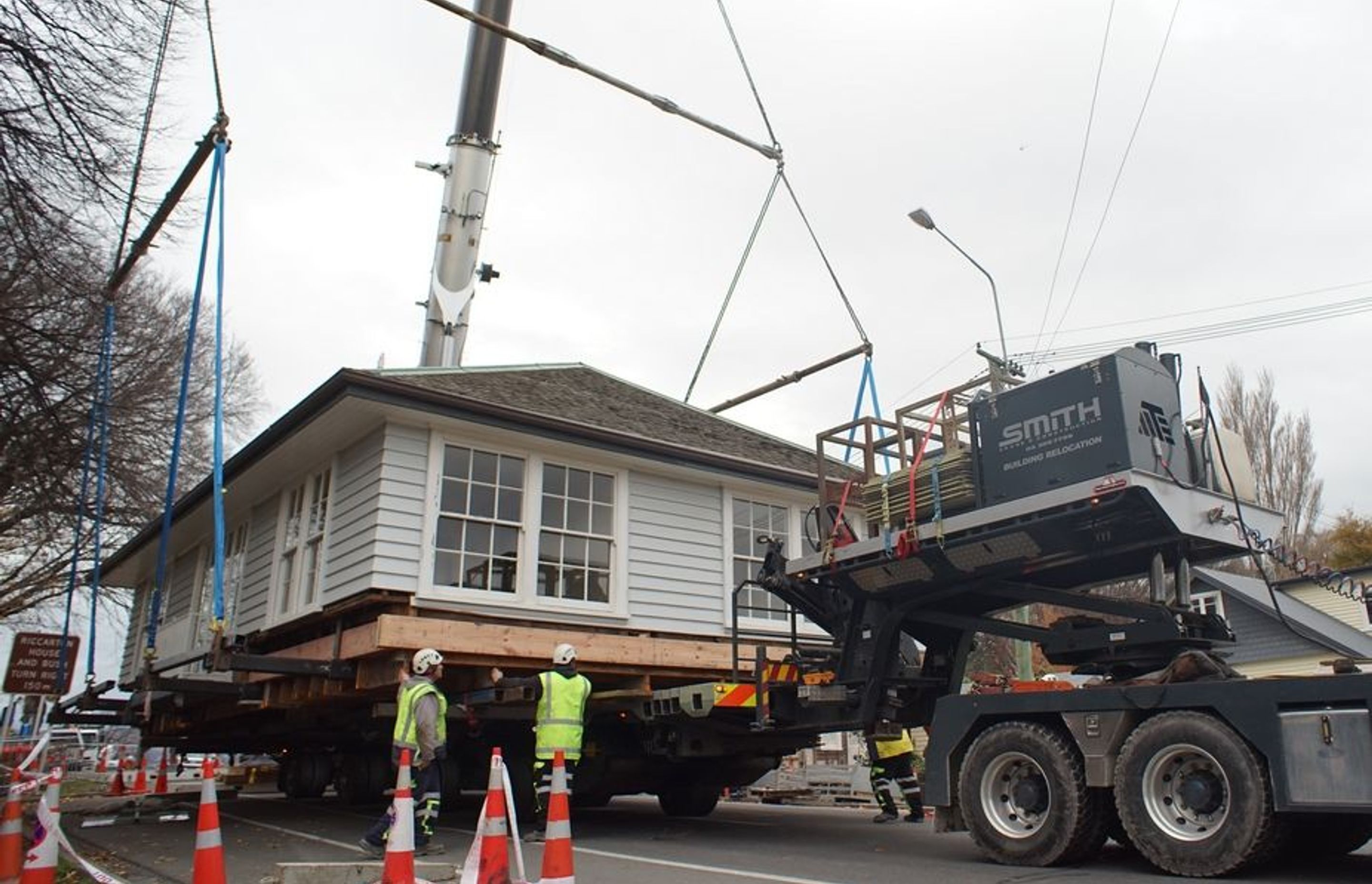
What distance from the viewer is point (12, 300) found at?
10.1 m

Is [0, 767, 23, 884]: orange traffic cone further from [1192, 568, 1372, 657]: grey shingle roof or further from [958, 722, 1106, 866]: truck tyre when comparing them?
[1192, 568, 1372, 657]: grey shingle roof

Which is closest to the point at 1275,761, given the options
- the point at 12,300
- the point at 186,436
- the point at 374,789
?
the point at 12,300

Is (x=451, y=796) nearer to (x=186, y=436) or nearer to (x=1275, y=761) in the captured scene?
(x=1275, y=761)

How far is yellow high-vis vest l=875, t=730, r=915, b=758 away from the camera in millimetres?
9922

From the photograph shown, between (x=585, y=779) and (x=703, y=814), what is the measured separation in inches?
89.9

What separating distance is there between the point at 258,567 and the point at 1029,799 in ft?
37.2

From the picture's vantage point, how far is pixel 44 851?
6.23 meters

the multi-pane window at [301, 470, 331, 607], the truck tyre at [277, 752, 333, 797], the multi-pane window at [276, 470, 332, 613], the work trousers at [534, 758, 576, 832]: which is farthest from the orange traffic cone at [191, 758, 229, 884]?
the truck tyre at [277, 752, 333, 797]

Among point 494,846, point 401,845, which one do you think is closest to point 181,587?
point 494,846

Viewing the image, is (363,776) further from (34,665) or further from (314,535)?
(34,665)

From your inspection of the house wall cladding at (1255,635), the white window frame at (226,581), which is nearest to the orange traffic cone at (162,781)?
the white window frame at (226,581)

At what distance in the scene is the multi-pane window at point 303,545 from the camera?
1254cm

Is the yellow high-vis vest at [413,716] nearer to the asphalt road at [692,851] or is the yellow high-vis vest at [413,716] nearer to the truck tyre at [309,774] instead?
the asphalt road at [692,851]

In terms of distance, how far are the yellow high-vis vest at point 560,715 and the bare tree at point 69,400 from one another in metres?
5.31
